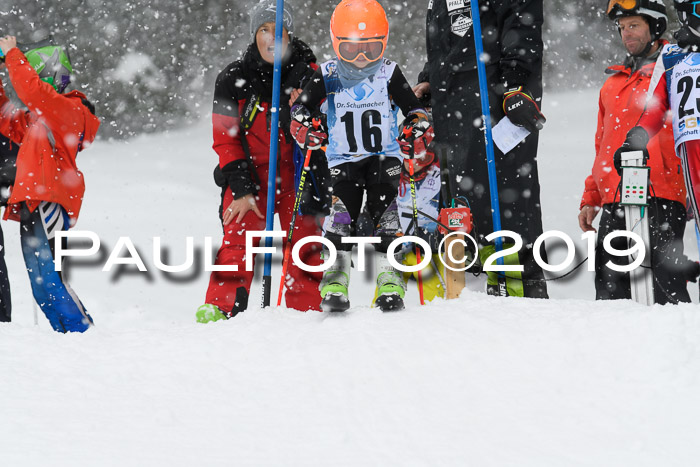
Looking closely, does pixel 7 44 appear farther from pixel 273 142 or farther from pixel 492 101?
pixel 492 101

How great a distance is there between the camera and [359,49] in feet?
10.9

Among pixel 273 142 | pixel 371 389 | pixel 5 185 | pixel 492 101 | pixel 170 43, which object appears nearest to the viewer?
pixel 371 389

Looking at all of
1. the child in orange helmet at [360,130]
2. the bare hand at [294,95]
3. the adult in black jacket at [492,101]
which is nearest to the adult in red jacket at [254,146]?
the bare hand at [294,95]

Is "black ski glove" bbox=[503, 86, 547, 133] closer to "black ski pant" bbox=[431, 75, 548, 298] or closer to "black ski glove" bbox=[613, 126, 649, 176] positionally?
"black ski pant" bbox=[431, 75, 548, 298]

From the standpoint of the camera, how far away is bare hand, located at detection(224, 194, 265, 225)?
12.8 feet

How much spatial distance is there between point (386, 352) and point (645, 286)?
1311 millimetres

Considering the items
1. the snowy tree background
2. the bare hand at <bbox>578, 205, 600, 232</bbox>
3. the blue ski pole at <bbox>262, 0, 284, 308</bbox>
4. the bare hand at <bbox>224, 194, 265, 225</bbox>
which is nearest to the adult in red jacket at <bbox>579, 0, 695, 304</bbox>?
the bare hand at <bbox>578, 205, 600, 232</bbox>

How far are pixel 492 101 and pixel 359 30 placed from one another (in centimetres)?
108

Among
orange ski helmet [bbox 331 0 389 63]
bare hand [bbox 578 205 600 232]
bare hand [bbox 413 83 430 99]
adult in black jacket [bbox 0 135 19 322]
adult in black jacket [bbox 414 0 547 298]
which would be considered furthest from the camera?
bare hand [bbox 413 83 430 99]

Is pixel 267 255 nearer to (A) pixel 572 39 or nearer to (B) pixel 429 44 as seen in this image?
(B) pixel 429 44

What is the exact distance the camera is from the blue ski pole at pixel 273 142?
3.71 metres

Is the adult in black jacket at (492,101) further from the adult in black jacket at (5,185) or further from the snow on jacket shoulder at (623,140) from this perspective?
the adult in black jacket at (5,185)

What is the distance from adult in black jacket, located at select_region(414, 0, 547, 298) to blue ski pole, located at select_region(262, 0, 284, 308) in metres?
1.00

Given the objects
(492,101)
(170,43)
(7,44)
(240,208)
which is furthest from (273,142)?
(170,43)
